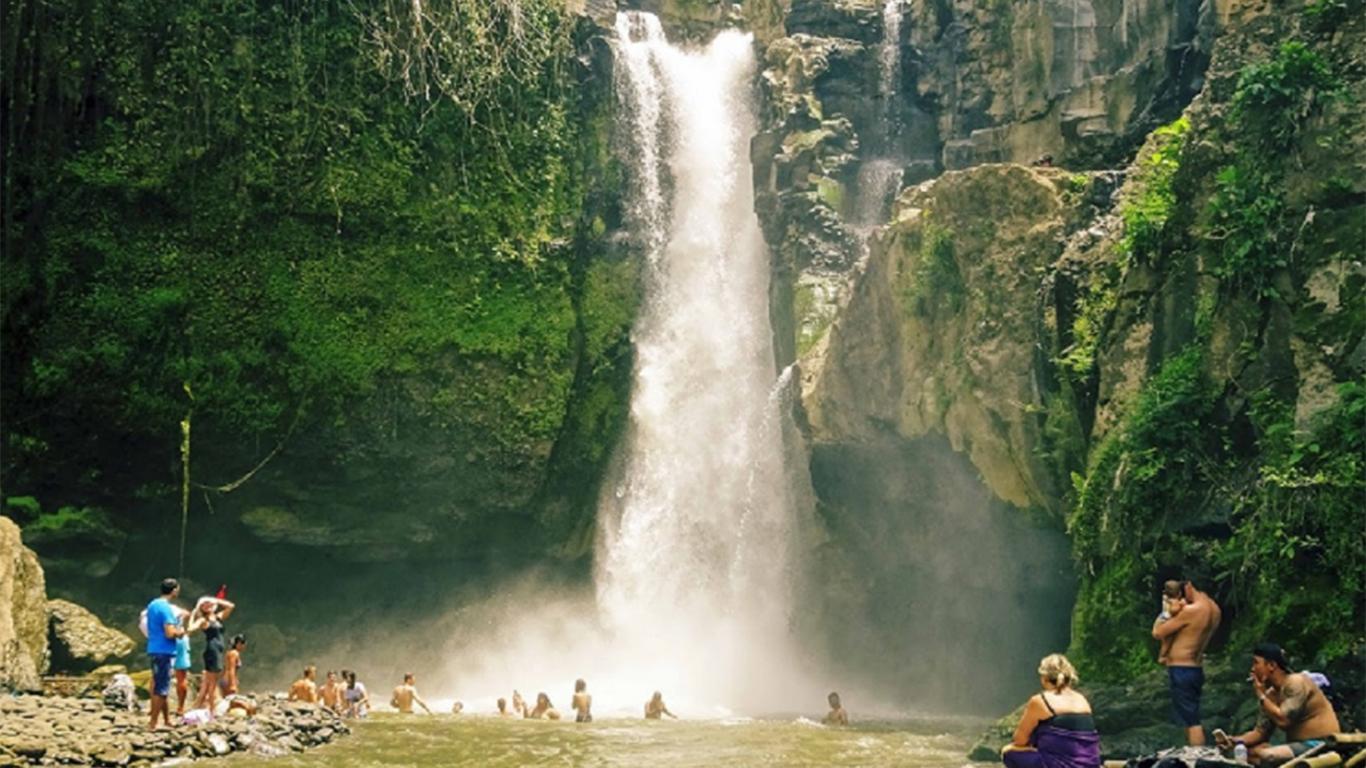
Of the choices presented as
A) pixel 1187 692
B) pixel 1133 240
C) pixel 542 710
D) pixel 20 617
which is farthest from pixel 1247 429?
pixel 20 617

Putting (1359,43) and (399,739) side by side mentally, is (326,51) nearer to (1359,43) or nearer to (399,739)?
(399,739)

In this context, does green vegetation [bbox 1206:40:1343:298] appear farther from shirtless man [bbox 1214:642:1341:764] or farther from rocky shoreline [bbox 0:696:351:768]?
rocky shoreline [bbox 0:696:351:768]

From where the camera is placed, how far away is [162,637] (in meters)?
12.3

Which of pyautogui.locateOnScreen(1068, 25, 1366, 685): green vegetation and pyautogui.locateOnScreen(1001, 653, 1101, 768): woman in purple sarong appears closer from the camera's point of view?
pyautogui.locateOnScreen(1001, 653, 1101, 768): woman in purple sarong

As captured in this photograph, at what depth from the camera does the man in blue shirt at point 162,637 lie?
12250 mm

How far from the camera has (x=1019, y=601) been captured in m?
20.3

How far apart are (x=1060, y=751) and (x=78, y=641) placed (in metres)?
15.5

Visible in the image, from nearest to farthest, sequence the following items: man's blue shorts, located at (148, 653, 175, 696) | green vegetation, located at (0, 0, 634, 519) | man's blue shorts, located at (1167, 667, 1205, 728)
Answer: man's blue shorts, located at (1167, 667, 1205, 728), man's blue shorts, located at (148, 653, 175, 696), green vegetation, located at (0, 0, 634, 519)

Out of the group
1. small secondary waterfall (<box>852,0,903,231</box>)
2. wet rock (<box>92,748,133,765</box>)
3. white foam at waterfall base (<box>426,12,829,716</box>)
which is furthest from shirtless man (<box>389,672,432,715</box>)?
small secondary waterfall (<box>852,0,903,231</box>)

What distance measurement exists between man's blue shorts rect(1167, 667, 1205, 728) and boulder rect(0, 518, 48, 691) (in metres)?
12.7

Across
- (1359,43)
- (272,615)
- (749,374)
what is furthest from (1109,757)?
(272,615)

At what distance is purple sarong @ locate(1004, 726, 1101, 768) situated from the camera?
23.6 ft

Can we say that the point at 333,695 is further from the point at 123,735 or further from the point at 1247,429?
the point at 1247,429

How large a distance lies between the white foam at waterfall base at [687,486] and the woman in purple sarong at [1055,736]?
15.5 metres
